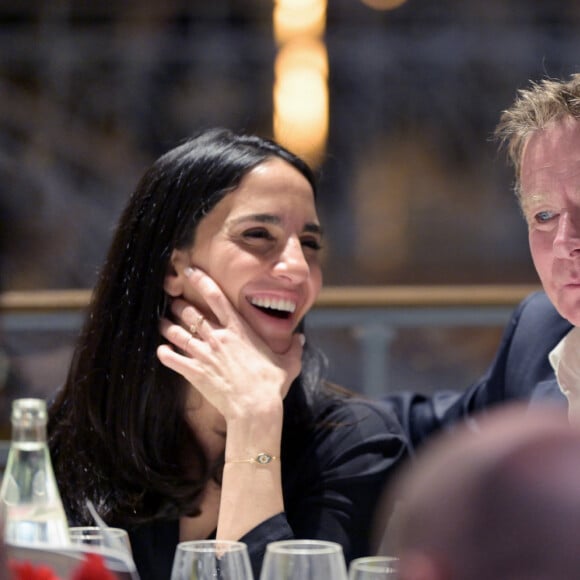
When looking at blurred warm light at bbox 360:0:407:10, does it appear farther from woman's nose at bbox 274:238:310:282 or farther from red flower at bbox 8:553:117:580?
red flower at bbox 8:553:117:580

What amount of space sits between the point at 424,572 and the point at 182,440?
1.24m

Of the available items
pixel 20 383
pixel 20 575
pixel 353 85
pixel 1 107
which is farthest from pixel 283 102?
pixel 20 575

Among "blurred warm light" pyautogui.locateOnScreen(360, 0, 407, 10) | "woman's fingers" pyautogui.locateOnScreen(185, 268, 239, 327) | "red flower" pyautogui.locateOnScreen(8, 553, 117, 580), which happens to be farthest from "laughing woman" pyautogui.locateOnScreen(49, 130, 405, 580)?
"blurred warm light" pyautogui.locateOnScreen(360, 0, 407, 10)

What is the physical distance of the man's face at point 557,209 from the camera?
135cm

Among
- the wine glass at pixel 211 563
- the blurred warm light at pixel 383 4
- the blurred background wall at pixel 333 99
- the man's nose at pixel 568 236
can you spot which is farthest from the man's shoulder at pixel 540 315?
the blurred warm light at pixel 383 4

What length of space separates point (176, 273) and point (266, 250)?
16 centimetres

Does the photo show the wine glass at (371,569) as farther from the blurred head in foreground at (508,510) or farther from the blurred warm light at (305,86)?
the blurred warm light at (305,86)

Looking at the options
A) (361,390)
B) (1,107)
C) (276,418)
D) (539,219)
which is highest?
(1,107)

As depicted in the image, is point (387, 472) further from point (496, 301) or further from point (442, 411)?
point (496, 301)

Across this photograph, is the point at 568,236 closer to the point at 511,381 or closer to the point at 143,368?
the point at 511,381

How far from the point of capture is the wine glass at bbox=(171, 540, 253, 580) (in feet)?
2.77

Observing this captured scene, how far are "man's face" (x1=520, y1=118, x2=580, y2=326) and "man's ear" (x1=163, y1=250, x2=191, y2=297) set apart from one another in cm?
56

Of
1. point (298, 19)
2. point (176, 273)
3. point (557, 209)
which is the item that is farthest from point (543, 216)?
point (298, 19)

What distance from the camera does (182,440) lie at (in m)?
1.66
